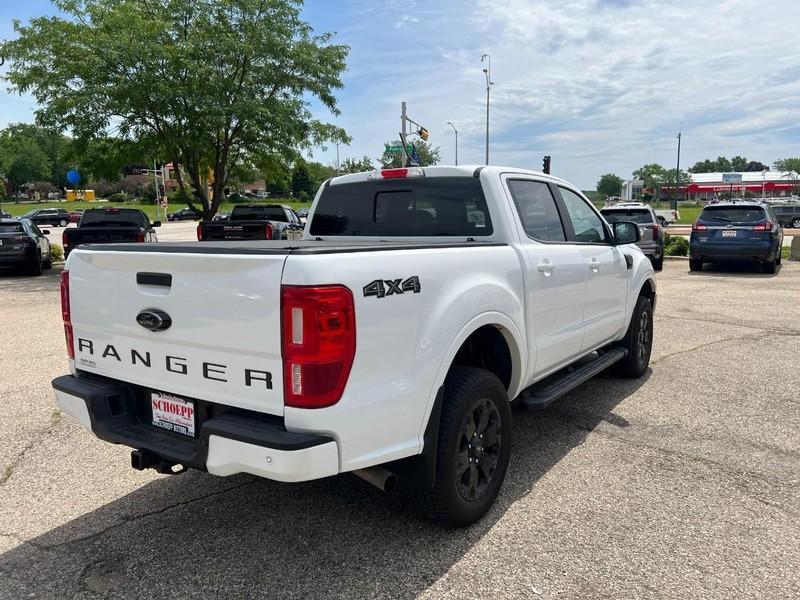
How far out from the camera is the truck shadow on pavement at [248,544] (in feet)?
8.99

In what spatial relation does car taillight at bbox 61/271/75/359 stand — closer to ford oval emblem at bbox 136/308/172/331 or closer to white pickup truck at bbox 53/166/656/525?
white pickup truck at bbox 53/166/656/525

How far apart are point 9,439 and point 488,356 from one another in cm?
345

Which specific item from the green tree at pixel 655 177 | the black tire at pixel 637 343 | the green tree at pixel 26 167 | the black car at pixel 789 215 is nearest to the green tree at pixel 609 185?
the green tree at pixel 655 177

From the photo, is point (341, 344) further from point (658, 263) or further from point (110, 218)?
point (658, 263)

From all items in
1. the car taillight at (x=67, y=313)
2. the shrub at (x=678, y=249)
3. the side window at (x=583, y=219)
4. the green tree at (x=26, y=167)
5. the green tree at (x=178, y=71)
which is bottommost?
the shrub at (x=678, y=249)

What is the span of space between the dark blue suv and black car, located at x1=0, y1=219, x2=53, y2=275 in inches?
614

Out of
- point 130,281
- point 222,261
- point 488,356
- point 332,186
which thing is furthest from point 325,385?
point 332,186

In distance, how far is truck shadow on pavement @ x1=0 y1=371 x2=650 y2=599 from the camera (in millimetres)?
2740

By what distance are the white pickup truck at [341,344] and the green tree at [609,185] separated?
12252 cm

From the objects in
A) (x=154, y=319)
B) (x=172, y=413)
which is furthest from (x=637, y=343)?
(x=154, y=319)

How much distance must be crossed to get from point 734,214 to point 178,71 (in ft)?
45.1

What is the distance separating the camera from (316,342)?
238 cm

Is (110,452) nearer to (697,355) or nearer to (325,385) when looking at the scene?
(325,385)

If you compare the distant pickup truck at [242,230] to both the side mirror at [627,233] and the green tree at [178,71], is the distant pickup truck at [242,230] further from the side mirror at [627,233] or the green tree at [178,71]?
the side mirror at [627,233]
